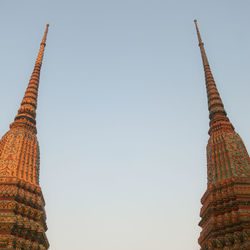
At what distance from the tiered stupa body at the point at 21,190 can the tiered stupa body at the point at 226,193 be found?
27.0ft

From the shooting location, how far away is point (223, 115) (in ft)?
73.1

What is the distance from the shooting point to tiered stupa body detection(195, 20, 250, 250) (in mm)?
15680

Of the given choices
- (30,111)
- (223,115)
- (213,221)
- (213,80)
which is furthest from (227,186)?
(30,111)

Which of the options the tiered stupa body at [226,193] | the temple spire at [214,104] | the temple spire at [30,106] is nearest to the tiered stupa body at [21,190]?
the temple spire at [30,106]

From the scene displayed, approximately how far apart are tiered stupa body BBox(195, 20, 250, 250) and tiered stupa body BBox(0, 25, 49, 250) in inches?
324

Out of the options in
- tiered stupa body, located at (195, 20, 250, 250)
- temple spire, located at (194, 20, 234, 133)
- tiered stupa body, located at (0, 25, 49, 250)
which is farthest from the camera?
temple spire, located at (194, 20, 234, 133)

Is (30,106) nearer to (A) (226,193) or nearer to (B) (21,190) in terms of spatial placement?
(B) (21,190)

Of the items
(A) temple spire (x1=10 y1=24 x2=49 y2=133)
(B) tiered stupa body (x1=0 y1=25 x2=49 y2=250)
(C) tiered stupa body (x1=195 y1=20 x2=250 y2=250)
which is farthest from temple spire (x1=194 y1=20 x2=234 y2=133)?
(A) temple spire (x1=10 y1=24 x2=49 y2=133)

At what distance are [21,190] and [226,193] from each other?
9.97 meters

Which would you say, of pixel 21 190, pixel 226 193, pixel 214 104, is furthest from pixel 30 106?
pixel 226 193

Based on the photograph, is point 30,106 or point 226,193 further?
point 30,106

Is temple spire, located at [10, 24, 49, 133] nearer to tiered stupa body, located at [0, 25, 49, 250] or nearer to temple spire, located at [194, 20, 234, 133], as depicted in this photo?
tiered stupa body, located at [0, 25, 49, 250]

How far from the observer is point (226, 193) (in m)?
17.1

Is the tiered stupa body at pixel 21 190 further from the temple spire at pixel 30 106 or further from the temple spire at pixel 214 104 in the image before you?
the temple spire at pixel 214 104
